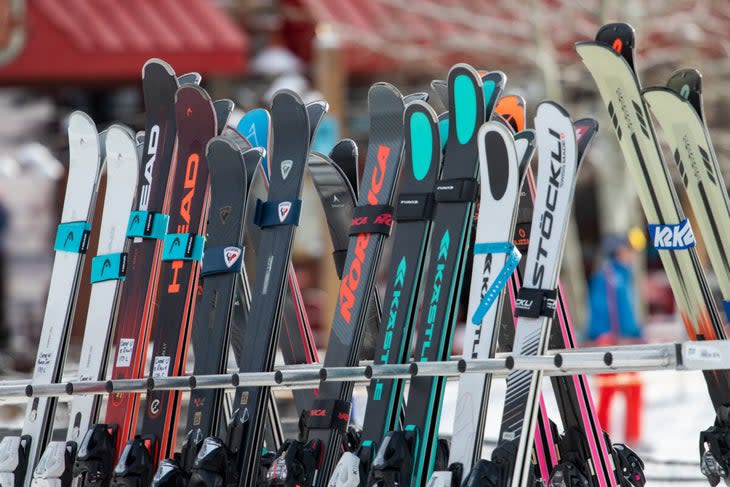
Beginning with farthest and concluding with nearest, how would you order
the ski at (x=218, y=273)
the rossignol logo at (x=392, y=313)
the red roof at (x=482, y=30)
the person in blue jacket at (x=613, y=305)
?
the red roof at (x=482, y=30), the person in blue jacket at (x=613, y=305), the ski at (x=218, y=273), the rossignol logo at (x=392, y=313)

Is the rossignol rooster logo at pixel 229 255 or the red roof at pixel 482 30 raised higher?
the red roof at pixel 482 30

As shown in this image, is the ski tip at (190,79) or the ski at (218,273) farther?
the ski tip at (190,79)

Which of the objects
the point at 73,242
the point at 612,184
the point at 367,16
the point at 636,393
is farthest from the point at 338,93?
the point at 73,242

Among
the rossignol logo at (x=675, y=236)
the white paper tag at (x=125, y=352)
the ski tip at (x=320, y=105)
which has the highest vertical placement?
the ski tip at (x=320, y=105)

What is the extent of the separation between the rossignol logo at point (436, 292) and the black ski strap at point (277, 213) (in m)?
0.53

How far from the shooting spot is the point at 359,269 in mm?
3738

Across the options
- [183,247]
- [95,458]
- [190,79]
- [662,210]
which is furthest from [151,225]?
[662,210]

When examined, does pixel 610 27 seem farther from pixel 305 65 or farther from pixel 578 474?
pixel 305 65

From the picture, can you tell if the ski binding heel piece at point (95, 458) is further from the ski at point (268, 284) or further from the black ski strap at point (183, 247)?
the black ski strap at point (183, 247)

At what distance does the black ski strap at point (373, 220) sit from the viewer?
147 inches

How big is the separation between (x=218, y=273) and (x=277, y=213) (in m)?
0.27

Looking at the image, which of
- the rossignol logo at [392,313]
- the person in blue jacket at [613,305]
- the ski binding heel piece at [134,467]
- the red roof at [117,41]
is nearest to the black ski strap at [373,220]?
the rossignol logo at [392,313]

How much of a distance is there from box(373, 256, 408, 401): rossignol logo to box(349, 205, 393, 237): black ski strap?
17 centimetres

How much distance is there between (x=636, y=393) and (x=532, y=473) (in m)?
5.78
